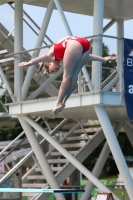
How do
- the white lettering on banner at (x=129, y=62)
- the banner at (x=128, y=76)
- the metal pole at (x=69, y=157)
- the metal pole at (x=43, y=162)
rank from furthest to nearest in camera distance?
1. the metal pole at (x=43, y=162)
2. the metal pole at (x=69, y=157)
3. the white lettering on banner at (x=129, y=62)
4. the banner at (x=128, y=76)

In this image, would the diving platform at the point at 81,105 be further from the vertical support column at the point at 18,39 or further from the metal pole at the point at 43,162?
the metal pole at the point at 43,162

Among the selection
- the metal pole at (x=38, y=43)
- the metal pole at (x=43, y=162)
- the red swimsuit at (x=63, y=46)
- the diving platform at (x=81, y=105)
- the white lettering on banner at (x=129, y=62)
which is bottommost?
the red swimsuit at (x=63, y=46)

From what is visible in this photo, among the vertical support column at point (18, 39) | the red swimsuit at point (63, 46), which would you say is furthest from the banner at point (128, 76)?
the red swimsuit at point (63, 46)

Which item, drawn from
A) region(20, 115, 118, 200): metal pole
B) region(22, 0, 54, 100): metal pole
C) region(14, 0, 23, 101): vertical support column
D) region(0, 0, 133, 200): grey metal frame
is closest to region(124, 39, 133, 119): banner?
region(0, 0, 133, 200): grey metal frame

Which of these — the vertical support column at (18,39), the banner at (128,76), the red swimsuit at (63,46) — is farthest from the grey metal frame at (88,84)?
the red swimsuit at (63,46)

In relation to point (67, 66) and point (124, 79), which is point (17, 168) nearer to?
point (124, 79)

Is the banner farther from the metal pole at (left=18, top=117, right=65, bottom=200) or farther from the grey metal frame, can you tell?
the metal pole at (left=18, top=117, right=65, bottom=200)

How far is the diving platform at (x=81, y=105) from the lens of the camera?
60.2ft

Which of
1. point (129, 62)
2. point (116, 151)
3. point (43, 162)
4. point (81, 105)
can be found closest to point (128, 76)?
point (129, 62)

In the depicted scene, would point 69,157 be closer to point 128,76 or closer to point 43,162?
point 43,162

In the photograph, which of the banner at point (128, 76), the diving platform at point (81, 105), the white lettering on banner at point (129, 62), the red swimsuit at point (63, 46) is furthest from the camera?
the white lettering on banner at point (129, 62)

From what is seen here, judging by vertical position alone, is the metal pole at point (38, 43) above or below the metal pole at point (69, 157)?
above

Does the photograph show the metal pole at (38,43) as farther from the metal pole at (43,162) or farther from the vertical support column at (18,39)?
the metal pole at (43,162)

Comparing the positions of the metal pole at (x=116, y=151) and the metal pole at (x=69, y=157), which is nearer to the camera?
the metal pole at (x=116, y=151)
